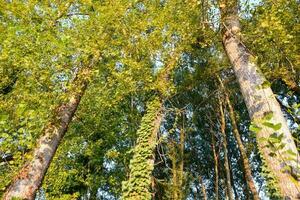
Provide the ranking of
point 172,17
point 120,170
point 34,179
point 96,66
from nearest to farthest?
point 34,179 < point 96,66 < point 172,17 < point 120,170

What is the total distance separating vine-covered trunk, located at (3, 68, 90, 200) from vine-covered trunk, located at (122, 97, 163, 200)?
2.66 m

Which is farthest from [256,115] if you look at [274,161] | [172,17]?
Result: [172,17]

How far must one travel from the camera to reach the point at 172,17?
1190 cm

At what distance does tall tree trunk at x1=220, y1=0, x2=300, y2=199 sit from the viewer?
4387 mm

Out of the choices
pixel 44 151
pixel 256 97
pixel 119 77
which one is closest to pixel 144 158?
pixel 119 77

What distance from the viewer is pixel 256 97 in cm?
504

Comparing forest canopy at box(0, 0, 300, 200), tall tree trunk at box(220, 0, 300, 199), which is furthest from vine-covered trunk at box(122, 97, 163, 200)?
tall tree trunk at box(220, 0, 300, 199)

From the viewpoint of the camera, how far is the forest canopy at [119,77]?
612 cm

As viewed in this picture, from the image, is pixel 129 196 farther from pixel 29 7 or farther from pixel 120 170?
pixel 120 170

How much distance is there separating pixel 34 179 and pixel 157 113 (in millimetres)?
5171

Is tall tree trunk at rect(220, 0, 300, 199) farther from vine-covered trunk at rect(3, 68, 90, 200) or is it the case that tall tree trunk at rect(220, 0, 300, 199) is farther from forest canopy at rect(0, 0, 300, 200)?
vine-covered trunk at rect(3, 68, 90, 200)

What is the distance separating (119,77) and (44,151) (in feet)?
12.0

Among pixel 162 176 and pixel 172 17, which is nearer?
Result: pixel 172 17

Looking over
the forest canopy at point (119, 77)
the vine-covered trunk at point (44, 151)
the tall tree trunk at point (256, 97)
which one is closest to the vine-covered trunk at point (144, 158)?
the forest canopy at point (119, 77)
